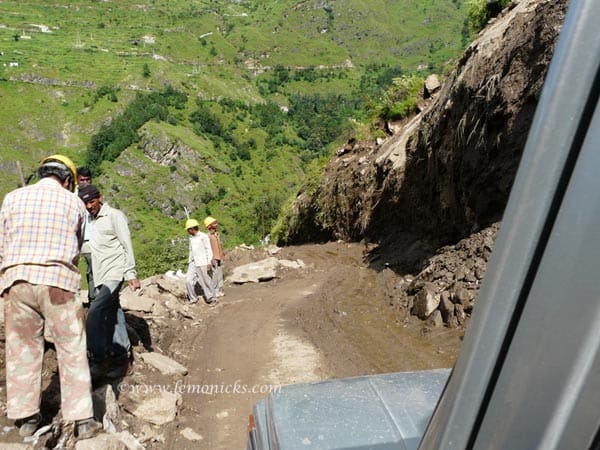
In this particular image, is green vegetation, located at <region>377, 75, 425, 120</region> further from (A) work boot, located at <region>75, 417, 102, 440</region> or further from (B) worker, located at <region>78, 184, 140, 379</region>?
(A) work boot, located at <region>75, 417, 102, 440</region>

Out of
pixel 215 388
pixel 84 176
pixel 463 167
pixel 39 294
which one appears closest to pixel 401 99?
pixel 463 167

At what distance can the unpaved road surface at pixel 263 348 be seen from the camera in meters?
3.98

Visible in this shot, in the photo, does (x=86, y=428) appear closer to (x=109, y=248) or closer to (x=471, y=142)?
(x=109, y=248)

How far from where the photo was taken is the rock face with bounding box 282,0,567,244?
5473 mm

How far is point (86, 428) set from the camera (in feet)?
9.86

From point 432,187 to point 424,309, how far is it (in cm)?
257

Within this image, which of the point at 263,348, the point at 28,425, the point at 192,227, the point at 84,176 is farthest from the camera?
the point at 192,227

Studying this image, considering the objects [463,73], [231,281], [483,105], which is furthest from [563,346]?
[231,281]

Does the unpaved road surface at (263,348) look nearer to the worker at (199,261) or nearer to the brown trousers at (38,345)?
the worker at (199,261)

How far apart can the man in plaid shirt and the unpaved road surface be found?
1.54 ft

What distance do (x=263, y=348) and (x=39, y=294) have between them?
11.4 feet

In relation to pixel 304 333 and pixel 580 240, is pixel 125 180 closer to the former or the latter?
pixel 304 333

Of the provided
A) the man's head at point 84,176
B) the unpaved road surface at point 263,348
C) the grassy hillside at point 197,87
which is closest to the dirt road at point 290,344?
the unpaved road surface at point 263,348

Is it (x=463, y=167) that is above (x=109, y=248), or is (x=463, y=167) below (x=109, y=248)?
above
